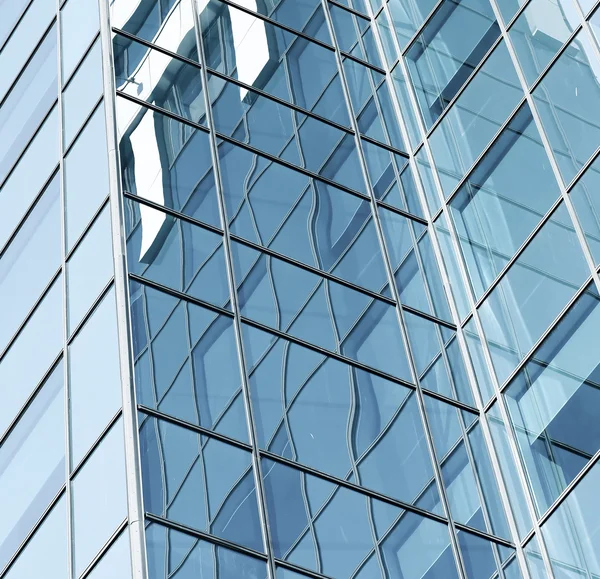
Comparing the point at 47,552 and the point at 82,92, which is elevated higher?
the point at 82,92

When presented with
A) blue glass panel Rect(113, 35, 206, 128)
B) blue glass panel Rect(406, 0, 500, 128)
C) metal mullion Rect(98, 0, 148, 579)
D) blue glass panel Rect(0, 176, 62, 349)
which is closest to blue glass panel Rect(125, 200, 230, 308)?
metal mullion Rect(98, 0, 148, 579)

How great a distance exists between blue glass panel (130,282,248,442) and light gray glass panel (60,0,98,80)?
5.46 meters

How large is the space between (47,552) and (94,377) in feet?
6.58

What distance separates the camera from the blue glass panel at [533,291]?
17609 millimetres

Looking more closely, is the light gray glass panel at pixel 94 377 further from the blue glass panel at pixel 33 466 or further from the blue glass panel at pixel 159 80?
the blue glass panel at pixel 159 80

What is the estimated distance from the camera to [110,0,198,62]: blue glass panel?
62.8 ft

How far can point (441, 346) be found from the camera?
18641mm

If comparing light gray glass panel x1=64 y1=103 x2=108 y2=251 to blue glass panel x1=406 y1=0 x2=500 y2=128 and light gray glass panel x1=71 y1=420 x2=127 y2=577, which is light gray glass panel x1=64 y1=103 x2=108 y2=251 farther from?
blue glass panel x1=406 y1=0 x2=500 y2=128

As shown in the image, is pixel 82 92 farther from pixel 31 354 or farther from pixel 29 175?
pixel 31 354

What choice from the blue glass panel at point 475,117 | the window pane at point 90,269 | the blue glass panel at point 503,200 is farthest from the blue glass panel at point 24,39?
the blue glass panel at point 503,200

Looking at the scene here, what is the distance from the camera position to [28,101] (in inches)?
834

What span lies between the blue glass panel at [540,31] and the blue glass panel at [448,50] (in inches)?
25.6

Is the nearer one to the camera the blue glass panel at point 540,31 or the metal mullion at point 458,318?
the metal mullion at point 458,318

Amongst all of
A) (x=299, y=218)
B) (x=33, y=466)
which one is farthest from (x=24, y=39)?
(x=33, y=466)
